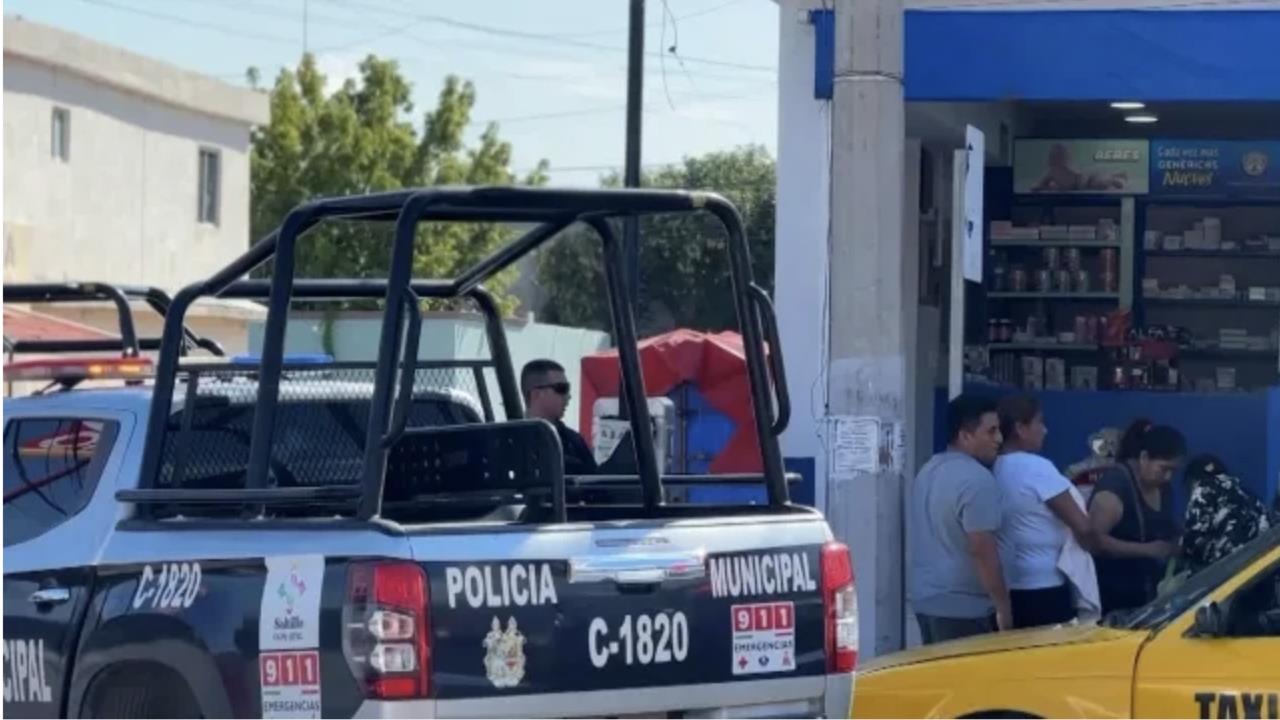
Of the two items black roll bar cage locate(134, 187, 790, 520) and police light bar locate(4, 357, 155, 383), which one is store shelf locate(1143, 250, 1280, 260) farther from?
police light bar locate(4, 357, 155, 383)

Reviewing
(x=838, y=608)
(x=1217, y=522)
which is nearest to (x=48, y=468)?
(x=838, y=608)

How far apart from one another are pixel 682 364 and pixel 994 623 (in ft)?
17.5

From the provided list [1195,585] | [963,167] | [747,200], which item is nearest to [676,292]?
[747,200]

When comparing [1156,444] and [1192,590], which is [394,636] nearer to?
[1192,590]

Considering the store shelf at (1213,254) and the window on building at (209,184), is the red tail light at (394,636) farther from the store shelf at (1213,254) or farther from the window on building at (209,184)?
the window on building at (209,184)

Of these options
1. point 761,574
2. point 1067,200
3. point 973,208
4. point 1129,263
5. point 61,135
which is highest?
point 61,135

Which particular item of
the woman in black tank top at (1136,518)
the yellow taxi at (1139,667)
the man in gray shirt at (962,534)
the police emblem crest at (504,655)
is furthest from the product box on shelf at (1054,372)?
the police emblem crest at (504,655)

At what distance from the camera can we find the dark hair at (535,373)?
34.5ft

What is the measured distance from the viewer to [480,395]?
8734 mm

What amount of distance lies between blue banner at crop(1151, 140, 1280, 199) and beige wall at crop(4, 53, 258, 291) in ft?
65.2

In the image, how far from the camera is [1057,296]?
15.7 metres

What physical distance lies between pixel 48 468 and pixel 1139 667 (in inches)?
155

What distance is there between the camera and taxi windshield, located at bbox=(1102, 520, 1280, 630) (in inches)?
294

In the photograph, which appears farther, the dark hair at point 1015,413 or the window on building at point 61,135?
the window on building at point 61,135
